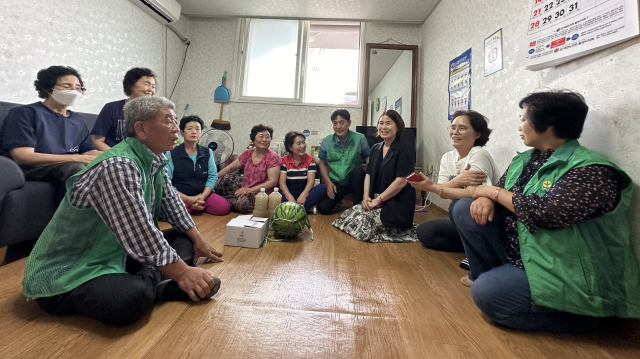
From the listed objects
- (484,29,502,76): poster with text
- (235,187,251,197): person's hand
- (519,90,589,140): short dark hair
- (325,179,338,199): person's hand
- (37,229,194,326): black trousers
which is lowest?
(37,229,194,326): black trousers

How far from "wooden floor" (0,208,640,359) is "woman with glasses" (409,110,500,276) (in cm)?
52

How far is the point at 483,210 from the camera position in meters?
1.22

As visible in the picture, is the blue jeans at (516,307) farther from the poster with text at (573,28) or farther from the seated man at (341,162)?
the seated man at (341,162)

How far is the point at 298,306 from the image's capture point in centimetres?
121

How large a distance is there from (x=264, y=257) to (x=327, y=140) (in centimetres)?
186

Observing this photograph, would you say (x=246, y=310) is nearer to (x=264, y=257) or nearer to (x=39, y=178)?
(x=264, y=257)

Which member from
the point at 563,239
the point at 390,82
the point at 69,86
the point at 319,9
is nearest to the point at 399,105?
the point at 390,82

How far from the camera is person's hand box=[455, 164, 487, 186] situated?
6.05 feet

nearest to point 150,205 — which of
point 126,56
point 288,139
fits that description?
point 288,139

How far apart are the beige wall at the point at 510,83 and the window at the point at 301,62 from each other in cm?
108

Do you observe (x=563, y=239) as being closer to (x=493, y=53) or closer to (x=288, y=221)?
(x=288, y=221)

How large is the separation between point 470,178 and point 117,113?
8.44ft

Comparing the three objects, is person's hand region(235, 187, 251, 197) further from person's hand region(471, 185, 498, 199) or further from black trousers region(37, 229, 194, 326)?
person's hand region(471, 185, 498, 199)

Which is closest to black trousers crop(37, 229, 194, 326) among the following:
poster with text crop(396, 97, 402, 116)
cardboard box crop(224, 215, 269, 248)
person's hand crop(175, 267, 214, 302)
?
person's hand crop(175, 267, 214, 302)
